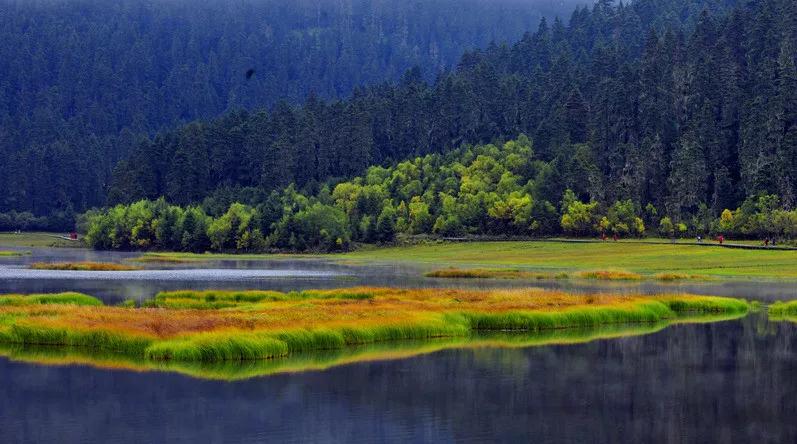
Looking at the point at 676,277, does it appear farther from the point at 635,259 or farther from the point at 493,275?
the point at 635,259

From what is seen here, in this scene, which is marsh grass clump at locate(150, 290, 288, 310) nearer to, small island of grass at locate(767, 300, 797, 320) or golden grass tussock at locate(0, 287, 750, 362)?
golden grass tussock at locate(0, 287, 750, 362)

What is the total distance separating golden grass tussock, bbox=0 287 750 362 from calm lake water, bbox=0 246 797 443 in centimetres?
532

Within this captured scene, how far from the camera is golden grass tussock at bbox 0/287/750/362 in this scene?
62312 millimetres

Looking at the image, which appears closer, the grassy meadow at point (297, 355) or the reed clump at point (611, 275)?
the grassy meadow at point (297, 355)

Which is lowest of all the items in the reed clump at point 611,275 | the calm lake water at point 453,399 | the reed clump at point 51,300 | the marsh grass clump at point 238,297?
the reed clump at point 611,275

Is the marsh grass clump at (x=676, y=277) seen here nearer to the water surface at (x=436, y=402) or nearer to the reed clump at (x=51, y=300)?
the water surface at (x=436, y=402)

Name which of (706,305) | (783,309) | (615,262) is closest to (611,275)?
(615,262)

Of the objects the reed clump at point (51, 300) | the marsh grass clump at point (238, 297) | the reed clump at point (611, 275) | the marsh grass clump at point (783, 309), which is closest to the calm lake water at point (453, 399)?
the marsh grass clump at point (783, 309)

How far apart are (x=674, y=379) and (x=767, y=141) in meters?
148

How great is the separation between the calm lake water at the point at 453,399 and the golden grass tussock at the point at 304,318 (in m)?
5.32

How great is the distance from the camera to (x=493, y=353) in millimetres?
66188

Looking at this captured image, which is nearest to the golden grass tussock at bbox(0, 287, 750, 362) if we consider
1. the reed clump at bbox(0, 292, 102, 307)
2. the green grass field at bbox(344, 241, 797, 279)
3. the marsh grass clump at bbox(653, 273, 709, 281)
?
the reed clump at bbox(0, 292, 102, 307)

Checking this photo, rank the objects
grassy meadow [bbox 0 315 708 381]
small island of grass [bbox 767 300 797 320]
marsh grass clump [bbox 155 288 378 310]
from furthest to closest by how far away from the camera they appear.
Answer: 1. marsh grass clump [bbox 155 288 378 310]
2. small island of grass [bbox 767 300 797 320]
3. grassy meadow [bbox 0 315 708 381]

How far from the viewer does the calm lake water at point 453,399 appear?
146 feet
